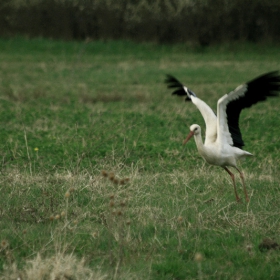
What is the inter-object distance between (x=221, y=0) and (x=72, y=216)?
2051cm

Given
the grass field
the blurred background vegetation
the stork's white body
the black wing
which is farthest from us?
the blurred background vegetation

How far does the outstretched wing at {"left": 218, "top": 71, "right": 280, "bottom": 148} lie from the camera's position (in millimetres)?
6926

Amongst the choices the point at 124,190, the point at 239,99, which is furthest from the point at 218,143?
the point at 124,190

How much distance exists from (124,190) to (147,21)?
1933 centimetres

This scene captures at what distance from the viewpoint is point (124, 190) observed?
19.8ft

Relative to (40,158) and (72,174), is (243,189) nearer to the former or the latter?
(72,174)

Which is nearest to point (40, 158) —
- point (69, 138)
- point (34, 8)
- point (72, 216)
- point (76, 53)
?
point (69, 138)

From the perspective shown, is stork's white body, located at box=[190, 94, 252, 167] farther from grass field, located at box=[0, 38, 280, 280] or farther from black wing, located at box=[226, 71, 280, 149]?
grass field, located at box=[0, 38, 280, 280]

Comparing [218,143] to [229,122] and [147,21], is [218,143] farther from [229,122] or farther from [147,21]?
[147,21]

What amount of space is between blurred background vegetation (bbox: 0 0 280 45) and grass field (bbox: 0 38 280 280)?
28.1ft

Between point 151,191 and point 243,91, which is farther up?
point 243,91

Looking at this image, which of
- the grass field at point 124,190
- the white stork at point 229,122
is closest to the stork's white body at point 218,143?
the white stork at point 229,122

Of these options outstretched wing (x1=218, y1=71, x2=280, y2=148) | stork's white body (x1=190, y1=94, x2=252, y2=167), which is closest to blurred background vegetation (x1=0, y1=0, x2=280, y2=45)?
stork's white body (x1=190, y1=94, x2=252, y2=167)

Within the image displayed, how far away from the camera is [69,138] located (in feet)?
30.5
